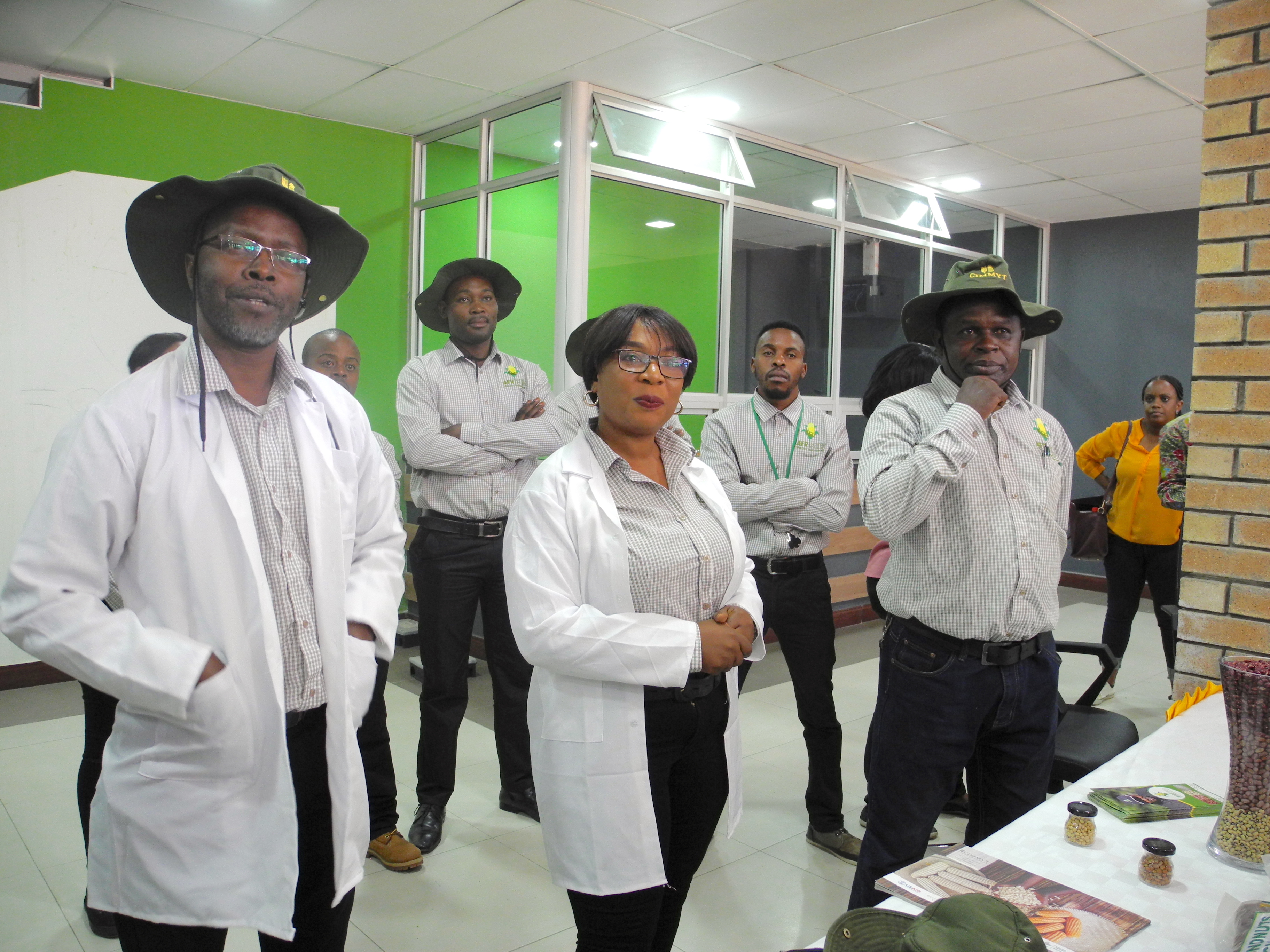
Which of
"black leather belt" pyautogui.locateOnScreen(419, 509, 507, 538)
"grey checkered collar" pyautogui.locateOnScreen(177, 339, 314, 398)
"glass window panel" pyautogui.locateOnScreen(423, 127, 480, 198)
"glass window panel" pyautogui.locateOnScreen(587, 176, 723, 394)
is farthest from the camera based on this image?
"glass window panel" pyautogui.locateOnScreen(423, 127, 480, 198)

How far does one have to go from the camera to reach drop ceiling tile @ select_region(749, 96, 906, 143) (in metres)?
5.20

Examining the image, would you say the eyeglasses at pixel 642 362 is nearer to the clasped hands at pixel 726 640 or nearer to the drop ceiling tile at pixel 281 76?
the clasped hands at pixel 726 640

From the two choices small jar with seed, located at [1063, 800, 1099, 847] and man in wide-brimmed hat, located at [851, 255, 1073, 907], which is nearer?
small jar with seed, located at [1063, 800, 1099, 847]

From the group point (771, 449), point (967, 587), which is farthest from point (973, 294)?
point (771, 449)

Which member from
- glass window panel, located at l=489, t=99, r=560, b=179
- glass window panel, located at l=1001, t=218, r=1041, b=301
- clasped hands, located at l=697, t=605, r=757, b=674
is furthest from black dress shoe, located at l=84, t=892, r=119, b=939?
glass window panel, located at l=1001, t=218, r=1041, b=301

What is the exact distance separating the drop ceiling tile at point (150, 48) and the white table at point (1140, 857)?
449 centimetres

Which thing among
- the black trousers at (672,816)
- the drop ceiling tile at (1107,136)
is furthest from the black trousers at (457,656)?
the drop ceiling tile at (1107,136)

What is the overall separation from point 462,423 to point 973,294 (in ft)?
6.36

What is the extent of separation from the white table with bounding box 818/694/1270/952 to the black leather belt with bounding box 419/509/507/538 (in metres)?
2.12

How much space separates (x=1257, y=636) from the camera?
2.19 meters

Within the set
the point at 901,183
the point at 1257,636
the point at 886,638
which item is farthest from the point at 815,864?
the point at 901,183

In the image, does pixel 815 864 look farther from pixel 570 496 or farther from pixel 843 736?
pixel 570 496

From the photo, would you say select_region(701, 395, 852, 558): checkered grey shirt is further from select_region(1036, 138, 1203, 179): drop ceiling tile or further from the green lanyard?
select_region(1036, 138, 1203, 179): drop ceiling tile

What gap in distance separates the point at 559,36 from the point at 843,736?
3.52 metres
